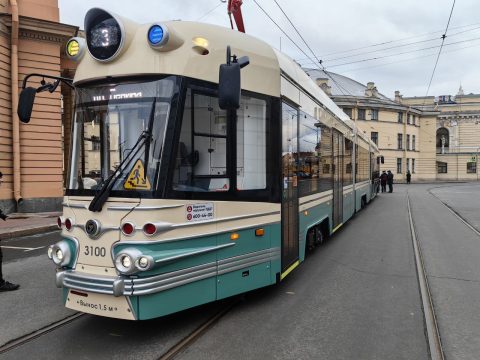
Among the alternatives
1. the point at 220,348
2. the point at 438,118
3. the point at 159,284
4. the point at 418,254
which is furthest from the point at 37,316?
the point at 438,118

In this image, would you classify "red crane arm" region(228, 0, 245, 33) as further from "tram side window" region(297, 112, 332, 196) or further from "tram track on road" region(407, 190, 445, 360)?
"tram track on road" region(407, 190, 445, 360)

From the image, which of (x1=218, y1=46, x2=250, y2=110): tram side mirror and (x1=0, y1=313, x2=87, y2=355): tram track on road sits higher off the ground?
(x1=218, y1=46, x2=250, y2=110): tram side mirror

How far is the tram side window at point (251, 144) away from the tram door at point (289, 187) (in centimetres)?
48

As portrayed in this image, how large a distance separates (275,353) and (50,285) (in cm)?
391

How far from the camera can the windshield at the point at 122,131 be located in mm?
4066

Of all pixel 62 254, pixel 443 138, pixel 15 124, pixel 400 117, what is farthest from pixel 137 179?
pixel 443 138

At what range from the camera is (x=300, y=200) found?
20.3 feet

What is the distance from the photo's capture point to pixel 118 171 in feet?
13.5

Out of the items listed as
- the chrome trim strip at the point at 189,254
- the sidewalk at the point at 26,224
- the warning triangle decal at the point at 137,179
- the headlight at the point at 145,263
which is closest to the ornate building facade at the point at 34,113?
the sidewalk at the point at 26,224

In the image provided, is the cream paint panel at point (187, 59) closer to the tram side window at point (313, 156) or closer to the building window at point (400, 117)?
the tram side window at point (313, 156)

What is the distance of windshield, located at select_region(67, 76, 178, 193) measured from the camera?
407 centimetres

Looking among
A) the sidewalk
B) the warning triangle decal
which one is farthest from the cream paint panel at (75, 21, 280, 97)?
the sidewalk

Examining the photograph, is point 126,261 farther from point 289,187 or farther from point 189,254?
point 289,187

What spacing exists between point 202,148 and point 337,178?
5930 millimetres
